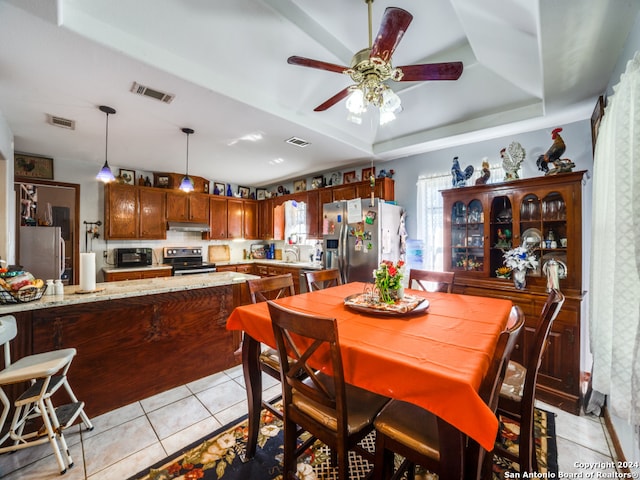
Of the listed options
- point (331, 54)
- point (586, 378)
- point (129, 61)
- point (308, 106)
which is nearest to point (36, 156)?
point (129, 61)

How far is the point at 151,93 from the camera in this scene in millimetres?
2348

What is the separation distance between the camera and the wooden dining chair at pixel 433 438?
0.97 meters

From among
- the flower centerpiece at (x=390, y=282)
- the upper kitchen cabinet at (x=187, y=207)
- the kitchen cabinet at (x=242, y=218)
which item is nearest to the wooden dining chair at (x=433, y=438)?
the flower centerpiece at (x=390, y=282)

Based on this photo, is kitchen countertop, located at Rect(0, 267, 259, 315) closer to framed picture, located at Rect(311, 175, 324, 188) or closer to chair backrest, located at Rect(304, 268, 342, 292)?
chair backrest, located at Rect(304, 268, 342, 292)

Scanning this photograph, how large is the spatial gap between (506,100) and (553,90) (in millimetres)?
598

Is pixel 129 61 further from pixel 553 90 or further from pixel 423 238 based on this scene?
pixel 423 238

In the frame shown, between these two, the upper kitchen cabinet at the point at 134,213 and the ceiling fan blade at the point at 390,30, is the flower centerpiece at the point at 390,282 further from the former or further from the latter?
the upper kitchen cabinet at the point at 134,213

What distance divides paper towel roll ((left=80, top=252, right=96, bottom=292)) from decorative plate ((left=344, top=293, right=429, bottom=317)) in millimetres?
1994

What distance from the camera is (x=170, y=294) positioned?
245 cm

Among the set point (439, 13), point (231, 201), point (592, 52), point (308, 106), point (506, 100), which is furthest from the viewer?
point (231, 201)

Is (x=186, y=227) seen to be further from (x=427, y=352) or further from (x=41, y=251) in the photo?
(x=427, y=352)

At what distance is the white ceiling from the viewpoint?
5.52ft

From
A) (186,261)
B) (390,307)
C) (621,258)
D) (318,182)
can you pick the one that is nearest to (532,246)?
(621,258)

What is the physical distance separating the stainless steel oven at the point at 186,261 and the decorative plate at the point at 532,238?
4696 mm
